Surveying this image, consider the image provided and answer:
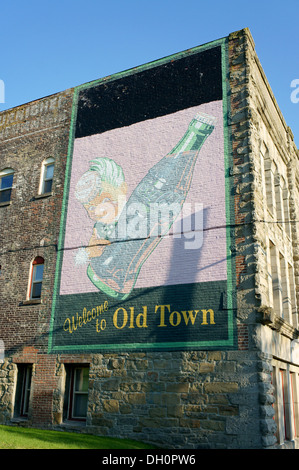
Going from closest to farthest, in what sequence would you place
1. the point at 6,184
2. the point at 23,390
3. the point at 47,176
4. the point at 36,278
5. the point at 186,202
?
the point at 186,202 → the point at 23,390 → the point at 36,278 → the point at 47,176 → the point at 6,184

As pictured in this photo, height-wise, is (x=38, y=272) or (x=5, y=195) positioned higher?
(x=5, y=195)

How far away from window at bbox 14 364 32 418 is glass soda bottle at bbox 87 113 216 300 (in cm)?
378

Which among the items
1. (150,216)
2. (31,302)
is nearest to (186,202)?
(150,216)

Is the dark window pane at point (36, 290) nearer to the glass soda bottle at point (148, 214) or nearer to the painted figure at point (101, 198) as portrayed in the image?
the painted figure at point (101, 198)

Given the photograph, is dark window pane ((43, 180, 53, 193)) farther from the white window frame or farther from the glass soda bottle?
the glass soda bottle

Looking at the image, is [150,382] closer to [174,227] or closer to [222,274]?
[222,274]

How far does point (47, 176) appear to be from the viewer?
16719mm

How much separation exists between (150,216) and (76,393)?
579 centimetres

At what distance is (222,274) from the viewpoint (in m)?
12.5

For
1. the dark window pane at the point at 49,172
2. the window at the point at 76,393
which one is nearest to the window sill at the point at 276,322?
the window at the point at 76,393

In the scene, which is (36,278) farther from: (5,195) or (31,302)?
(5,195)

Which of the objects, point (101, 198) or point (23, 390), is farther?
point (101, 198)

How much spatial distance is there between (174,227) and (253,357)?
4313 millimetres

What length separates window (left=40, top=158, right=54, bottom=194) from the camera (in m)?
16.5
